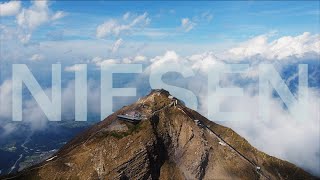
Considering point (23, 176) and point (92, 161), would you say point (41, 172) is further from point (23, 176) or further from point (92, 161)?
point (92, 161)

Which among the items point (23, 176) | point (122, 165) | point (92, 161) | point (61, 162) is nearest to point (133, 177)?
point (122, 165)

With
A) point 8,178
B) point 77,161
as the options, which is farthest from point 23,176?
point 77,161

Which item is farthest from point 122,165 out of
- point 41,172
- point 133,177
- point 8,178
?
point 8,178

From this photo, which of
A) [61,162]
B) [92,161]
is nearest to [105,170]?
[92,161]

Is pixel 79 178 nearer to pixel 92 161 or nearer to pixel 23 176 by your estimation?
pixel 92 161

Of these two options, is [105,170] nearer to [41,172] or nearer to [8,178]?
[41,172]
